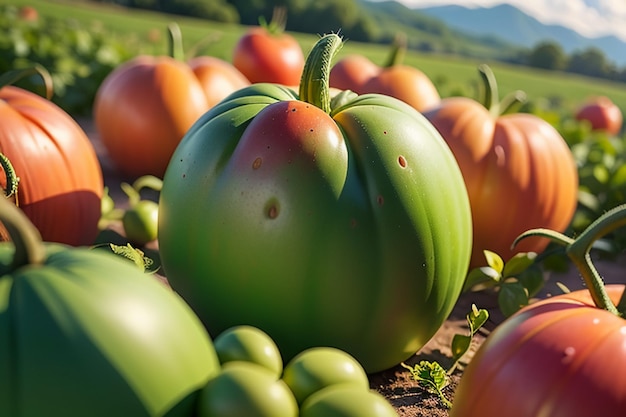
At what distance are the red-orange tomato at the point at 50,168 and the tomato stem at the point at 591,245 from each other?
6.10ft

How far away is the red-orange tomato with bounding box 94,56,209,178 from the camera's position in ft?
14.6

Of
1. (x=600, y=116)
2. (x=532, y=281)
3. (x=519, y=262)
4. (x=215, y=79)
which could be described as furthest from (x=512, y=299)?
(x=600, y=116)

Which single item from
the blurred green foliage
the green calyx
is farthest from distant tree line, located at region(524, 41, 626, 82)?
the green calyx

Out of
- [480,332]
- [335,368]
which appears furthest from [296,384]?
[480,332]

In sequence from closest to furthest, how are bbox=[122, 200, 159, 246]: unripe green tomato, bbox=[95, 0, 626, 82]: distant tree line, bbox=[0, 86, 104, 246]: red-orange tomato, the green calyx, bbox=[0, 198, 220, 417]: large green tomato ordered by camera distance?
1. bbox=[0, 198, 220, 417]: large green tomato
2. bbox=[0, 86, 104, 246]: red-orange tomato
3. bbox=[122, 200, 159, 246]: unripe green tomato
4. the green calyx
5. bbox=[95, 0, 626, 82]: distant tree line

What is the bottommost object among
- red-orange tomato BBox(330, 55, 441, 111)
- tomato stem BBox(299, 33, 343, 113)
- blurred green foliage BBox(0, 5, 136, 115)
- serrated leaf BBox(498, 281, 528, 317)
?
blurred green foliage BBox(0, 5, 136, 115)

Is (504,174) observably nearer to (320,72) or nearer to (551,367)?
(320,72)

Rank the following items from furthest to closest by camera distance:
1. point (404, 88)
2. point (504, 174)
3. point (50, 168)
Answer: point (404, 88), point (504, 174), point (50, 168)

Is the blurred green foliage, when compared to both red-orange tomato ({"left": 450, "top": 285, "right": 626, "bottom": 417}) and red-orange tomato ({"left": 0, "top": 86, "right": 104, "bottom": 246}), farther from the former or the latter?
red-orange tomato ({"left": 450, "top": 285, "right": 626, "bottom": 417})

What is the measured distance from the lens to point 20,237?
1.27 meters

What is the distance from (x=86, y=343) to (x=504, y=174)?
239 cm

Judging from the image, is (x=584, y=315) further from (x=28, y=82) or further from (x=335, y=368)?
(x=28, y=82)

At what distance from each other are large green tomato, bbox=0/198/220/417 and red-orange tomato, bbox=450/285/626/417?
2.42ft

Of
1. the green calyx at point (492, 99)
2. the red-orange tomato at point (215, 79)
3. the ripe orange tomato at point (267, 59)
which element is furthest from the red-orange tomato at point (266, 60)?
the green calyx at point (492, 99)
